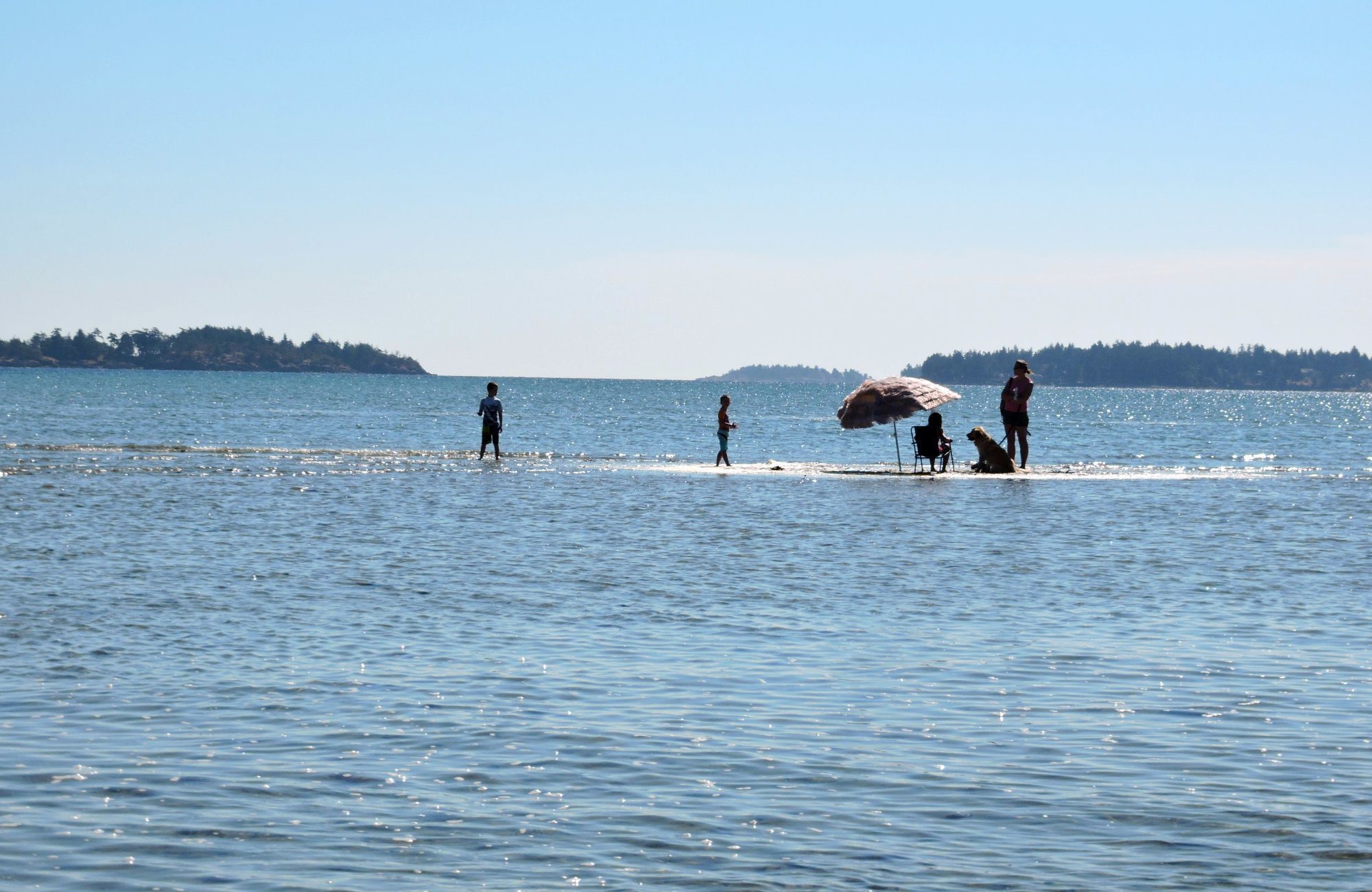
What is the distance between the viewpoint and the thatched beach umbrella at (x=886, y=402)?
34.2 meters

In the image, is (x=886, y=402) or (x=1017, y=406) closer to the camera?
(x=886, y=402)

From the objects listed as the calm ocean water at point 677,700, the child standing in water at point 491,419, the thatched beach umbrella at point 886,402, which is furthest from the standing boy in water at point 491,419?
the calm ocean water at point 677,700

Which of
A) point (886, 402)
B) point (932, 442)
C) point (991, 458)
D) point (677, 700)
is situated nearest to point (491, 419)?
point (886, 402)

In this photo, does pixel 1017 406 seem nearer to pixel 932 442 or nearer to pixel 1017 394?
pixel 1017 394

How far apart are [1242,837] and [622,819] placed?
3.09 metres

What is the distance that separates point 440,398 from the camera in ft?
504

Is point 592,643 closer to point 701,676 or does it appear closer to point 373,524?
point 701,676

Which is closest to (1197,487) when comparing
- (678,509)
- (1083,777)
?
(678,509)

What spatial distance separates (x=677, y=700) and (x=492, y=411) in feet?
97.6

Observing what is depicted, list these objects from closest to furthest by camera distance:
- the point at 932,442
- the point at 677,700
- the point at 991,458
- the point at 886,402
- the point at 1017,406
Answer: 1. the point at 677,700
2. the point at 886,402
3. the point at 1017,406
4. the point at 932,442
5. the point at 991,458

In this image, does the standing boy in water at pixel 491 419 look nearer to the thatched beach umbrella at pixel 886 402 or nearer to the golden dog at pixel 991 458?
the thatched beach umbrella at pixel 886 402

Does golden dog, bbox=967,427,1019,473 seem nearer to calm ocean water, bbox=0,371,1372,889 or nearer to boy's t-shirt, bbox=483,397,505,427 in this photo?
calm ocean water, bbox=0,371,1372,889

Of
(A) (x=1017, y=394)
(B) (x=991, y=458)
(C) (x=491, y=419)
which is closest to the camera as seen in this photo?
(A) (x=1017, y=394)

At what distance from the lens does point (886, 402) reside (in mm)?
34531
